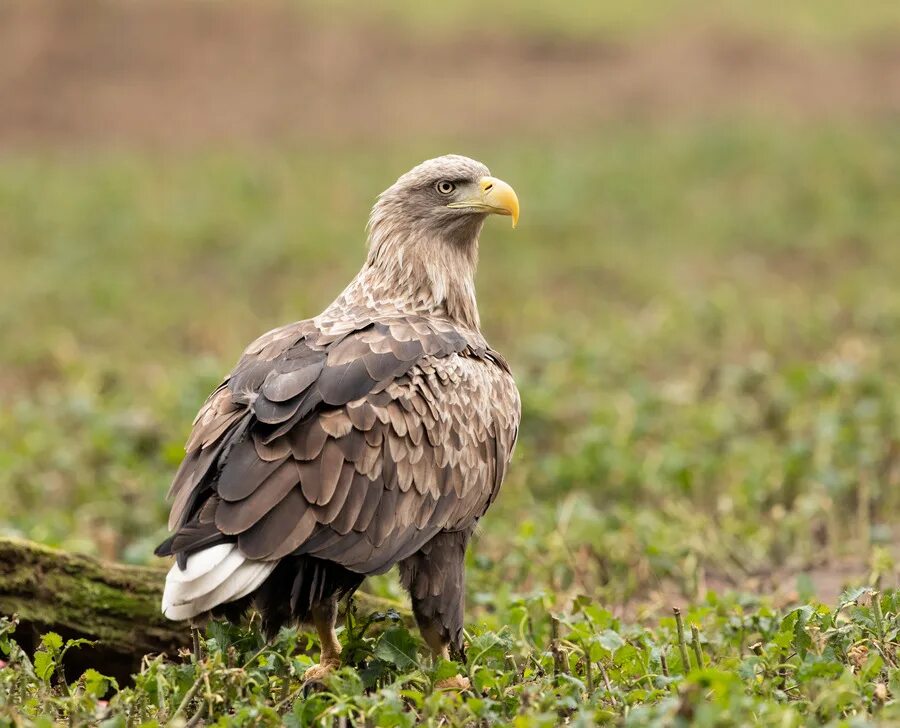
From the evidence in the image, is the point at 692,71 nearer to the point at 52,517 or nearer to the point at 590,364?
the point at 590,364

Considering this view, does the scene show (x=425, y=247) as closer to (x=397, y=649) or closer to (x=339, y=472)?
(x=339, y=472)

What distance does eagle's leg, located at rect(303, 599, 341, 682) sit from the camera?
493 centimetres

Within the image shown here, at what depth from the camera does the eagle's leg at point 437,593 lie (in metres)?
4.93

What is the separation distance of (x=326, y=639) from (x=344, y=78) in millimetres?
22187

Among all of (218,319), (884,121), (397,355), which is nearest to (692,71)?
(884,121)

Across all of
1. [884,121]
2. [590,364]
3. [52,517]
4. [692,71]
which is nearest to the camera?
[52,517]

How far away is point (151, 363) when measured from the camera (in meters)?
11.8

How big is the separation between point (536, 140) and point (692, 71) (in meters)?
5.46

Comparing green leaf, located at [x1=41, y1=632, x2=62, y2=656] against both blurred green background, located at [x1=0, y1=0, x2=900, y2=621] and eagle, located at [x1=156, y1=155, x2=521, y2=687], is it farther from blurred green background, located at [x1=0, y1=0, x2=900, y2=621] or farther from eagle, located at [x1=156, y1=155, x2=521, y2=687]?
blurred green background, located at [x1=0, y1=0, x2=900, y2=621]

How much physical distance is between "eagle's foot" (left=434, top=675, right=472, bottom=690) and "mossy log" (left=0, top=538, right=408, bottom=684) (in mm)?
1072

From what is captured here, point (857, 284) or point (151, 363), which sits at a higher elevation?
point (857, 284)

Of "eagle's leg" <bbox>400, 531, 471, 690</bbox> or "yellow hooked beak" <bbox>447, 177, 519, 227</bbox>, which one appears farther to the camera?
"yellow hooked beak" <bbox>447, 177, 519, 227</bbox>

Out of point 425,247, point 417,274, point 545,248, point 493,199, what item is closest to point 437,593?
point 417,274

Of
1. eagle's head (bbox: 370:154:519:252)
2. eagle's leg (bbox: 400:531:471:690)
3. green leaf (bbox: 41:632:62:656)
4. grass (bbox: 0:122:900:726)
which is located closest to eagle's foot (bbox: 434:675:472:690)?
eagle's leg (bbox: 400:531:471:690)
